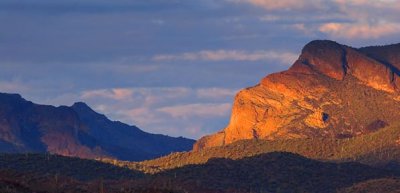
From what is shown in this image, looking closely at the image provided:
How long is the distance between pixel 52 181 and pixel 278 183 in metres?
71.1

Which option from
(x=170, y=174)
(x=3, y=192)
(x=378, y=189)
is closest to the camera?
(x=3, y=192)

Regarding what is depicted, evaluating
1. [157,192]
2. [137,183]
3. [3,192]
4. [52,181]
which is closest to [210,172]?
[137,183]

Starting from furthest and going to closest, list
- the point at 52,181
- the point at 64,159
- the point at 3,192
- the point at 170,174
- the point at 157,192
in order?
1. the point at 64,159
2. the point at 170,174
3. the point at 52,181
4. the point at 157,192
5. the point at 3,192

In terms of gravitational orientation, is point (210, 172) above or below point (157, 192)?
above

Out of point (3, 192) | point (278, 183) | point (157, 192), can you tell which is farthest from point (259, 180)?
point (3, 192)

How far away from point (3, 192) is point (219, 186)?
97539mm

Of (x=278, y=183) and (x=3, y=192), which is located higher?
(x=278, y=183)

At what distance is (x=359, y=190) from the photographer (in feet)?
568

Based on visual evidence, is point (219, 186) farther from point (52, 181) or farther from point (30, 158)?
point (52, 181)

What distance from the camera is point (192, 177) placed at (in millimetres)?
187875

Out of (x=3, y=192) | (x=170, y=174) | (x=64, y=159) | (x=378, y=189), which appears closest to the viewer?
(x=3, y=192)

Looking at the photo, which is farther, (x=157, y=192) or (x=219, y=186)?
(x=219, y=186)

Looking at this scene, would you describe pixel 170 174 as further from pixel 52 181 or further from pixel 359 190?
pixel 52 181

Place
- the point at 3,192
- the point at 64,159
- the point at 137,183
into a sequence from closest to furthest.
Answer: the point at 3,192
the point at 137,183
the point at 64,159
